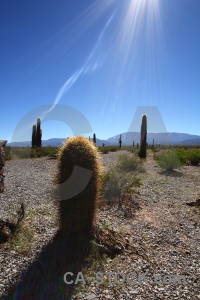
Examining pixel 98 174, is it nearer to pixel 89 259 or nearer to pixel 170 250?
pixel 89 259

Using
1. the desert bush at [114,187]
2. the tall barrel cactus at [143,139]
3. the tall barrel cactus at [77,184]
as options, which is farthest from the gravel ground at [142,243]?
the tall barrel cactus at [143,139]

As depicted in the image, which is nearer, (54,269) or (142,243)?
(54,269)

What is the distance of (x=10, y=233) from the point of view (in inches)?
181

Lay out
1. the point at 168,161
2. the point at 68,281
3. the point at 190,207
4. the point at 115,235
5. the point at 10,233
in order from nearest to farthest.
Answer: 1. the point at 68,281
2. the point at 10,233
3. the point at 115,235
4. the point at 190,207
5. the point at 168,161

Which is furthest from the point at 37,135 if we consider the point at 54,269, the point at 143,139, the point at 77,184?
the point at 54,269

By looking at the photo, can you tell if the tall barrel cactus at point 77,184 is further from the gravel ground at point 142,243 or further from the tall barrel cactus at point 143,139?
the tall barrel cactus at point 143,139

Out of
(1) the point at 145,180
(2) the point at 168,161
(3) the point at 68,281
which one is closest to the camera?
(3) the point at 68,281

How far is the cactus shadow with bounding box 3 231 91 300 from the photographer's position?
10.9 ft

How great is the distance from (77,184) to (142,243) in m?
1.53

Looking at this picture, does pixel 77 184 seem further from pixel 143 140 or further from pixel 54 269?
pixel 143 140

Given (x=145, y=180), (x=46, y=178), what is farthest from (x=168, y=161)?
(x=46, y=178)

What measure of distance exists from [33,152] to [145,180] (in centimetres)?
1316

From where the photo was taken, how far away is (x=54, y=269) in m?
3.84

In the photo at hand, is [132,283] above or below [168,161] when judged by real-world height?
below
